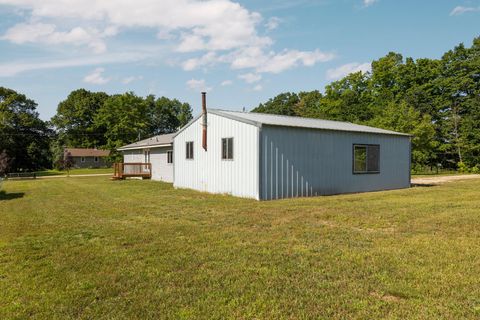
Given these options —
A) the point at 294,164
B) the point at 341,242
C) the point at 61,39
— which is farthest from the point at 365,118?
the point at 341,242

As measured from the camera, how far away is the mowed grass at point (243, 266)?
3270 mm

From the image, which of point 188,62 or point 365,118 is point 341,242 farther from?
point 365,118

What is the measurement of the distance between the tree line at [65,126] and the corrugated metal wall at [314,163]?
1146 inches

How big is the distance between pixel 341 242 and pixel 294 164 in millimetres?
7061

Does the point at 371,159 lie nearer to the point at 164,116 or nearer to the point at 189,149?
the point at 189,149

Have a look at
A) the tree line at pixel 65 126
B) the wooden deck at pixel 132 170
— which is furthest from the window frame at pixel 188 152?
the tree line at pixel 65 126

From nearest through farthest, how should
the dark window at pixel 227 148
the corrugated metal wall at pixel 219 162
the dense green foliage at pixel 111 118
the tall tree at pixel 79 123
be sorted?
the corrugated metal wall at pixel 219 162, the dark window at pixel 227 148, the dense green foliage at pixel 111 118, the tall tree at pixel 79 123

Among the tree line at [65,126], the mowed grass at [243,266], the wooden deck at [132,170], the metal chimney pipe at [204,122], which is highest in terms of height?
the tree line at [65,126]

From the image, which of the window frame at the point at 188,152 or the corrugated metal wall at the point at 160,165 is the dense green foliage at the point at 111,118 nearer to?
the corrugated metal wall at the point at 160,165

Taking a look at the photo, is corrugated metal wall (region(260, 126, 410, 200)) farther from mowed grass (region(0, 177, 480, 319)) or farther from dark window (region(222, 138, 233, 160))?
mowed grass (region(0, 177, 480, 319))

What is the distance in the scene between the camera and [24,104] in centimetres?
5372

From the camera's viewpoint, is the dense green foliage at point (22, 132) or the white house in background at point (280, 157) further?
the dense green foliage at point (22, 132)

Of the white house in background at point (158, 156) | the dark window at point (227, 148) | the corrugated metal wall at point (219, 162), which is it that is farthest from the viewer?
the white house in background at point (158, 156)

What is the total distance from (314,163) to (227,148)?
3438 millimetres
